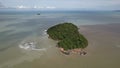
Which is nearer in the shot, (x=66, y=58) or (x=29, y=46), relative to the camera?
(x=66, y=58)

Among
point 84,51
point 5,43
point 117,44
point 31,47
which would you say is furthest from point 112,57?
point 5,43

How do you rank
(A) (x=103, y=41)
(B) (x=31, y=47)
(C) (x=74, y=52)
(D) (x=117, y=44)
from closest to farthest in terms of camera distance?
(C) (x=74, y=52) → (B) (x=31, y=47) → (D) (x=117, y=44) → (A) (x=103, y=41)

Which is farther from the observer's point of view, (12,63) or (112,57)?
(112,57)

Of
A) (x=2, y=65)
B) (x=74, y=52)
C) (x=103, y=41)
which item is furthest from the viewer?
(x=103, y=41)

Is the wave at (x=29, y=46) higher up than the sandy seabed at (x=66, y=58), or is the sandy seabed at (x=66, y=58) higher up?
the sandy seabed at (x=66, y=58)

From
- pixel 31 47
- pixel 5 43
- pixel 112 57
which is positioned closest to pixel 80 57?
pixel 112 57

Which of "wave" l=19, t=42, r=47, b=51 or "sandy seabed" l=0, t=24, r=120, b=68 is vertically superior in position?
"sandy seabed" l=0, t=24, r=120, b=68

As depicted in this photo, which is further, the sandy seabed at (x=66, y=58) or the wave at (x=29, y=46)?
the wave at (x=29, y=46)

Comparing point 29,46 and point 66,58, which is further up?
point 66,58

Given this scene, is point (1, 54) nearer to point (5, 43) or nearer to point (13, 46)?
point (13, 46)

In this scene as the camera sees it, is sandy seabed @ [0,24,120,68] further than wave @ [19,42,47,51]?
No

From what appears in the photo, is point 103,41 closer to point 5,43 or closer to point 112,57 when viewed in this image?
→ point 112,57
